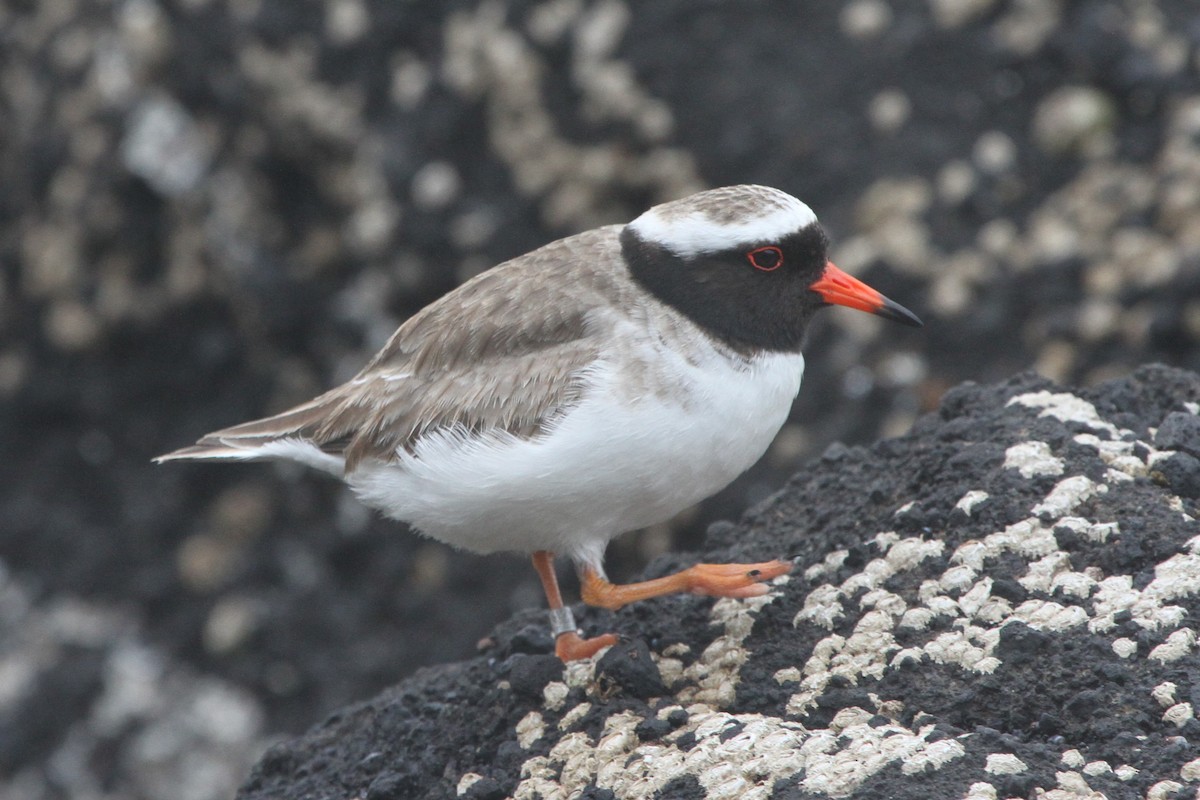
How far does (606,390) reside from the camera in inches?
227

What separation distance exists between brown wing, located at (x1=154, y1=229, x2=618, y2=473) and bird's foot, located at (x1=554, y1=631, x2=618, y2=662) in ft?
2.98

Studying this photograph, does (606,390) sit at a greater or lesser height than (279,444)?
lesser

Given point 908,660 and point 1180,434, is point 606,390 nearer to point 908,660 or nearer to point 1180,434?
point 908,660

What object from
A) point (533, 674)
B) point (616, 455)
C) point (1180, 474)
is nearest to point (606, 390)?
point (616, 455)

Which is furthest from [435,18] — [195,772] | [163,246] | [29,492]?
[195,772]

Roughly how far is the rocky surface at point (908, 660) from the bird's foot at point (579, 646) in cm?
8

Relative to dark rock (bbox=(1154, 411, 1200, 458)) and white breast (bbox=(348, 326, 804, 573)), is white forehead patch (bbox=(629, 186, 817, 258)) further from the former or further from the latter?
dark rock (bbox=(1154, 411, 1200, 458))

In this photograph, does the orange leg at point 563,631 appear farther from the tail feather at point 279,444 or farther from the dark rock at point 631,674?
the tail feather at point 279,444

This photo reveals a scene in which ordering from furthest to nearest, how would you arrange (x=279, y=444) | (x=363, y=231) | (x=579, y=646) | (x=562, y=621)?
(x=363, y=231)
(x=279, y=444)
(x=562, y=621)
(x=579, y=646)

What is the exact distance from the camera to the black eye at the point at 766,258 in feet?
19.9

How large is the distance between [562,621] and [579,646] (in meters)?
0.27

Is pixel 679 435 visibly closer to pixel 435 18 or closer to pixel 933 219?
pixel 933 219

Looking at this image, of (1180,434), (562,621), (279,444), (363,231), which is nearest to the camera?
(1180,434)

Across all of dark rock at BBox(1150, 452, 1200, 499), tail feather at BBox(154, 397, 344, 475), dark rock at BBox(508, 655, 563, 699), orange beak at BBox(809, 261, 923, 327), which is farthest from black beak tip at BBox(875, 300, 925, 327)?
tail feather at BBox(154, 397, 344, 475)
